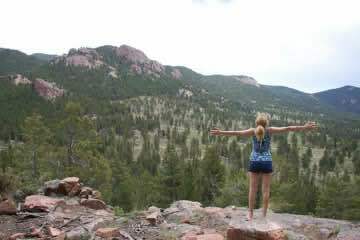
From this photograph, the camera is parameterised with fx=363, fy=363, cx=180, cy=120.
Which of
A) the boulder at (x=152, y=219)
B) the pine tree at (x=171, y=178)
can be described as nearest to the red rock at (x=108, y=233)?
the boulder at (x=152, y=219)

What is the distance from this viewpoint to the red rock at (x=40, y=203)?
12078 mm

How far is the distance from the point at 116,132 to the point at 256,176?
12348 cm

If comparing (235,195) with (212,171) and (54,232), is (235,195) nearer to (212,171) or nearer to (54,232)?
(212,171)

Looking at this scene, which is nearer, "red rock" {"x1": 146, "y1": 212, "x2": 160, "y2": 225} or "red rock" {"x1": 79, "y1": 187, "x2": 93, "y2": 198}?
"red rock" {"x1": 146, "y1": 212, "x2": 160, "y2": 225}

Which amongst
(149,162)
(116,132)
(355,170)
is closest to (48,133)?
(149,162)

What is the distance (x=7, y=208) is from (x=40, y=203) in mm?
1097

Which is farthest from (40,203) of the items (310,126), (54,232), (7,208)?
(310,126)

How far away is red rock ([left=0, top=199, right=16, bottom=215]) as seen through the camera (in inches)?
452

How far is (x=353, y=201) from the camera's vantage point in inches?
1372

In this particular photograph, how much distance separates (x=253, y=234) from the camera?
820 centimetres

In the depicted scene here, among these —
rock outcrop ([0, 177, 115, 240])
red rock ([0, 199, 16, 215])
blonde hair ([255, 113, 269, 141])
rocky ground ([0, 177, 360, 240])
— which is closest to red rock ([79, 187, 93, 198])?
rock outcrop ([0, 177, 115, 240])

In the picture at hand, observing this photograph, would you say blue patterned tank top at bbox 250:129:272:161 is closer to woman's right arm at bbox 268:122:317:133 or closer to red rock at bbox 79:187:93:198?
woman's right arm at bbox 268:122:317:133

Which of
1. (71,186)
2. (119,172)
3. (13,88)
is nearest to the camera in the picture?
(71,186)

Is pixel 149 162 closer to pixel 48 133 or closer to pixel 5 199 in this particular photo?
pixel 48 133
